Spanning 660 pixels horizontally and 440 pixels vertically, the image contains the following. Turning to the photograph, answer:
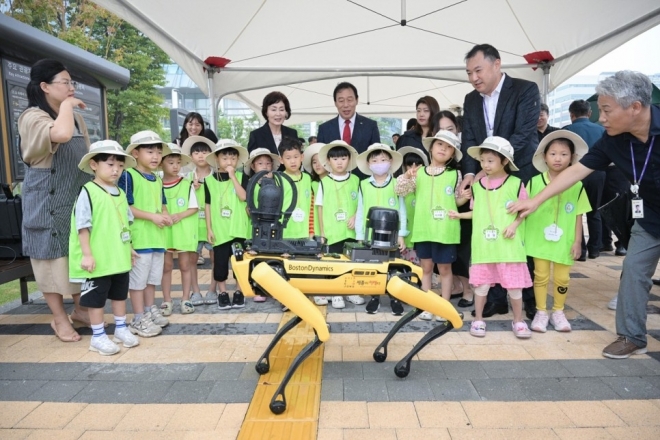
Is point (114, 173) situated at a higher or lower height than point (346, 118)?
lower

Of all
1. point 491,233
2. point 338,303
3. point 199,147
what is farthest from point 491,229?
point 199,147

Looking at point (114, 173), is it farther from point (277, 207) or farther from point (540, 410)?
point (540, 410)

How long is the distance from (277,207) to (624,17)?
197 inches

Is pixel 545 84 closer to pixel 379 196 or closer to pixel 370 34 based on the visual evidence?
pixel 370 34

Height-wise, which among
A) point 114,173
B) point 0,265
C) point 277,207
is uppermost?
point 114,173

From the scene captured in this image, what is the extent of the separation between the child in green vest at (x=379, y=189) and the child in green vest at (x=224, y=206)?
107cm

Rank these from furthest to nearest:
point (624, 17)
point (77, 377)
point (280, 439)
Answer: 1. point (624, 17)
2. point (77, 377)
3. point (280, 439)

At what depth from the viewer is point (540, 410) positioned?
2328 millimetres

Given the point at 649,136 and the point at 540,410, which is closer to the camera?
the point at 540,410

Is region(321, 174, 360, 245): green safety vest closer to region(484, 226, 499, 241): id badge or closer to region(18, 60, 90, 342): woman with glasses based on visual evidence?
region(484, 226, 499, 241): id badge

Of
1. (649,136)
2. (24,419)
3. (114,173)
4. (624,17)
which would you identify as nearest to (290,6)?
(114,173)

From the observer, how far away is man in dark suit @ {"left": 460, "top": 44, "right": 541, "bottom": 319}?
3.67m

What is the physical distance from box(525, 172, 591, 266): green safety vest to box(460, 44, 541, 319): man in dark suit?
1.18 ft

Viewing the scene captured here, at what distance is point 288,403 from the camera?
2402mm
